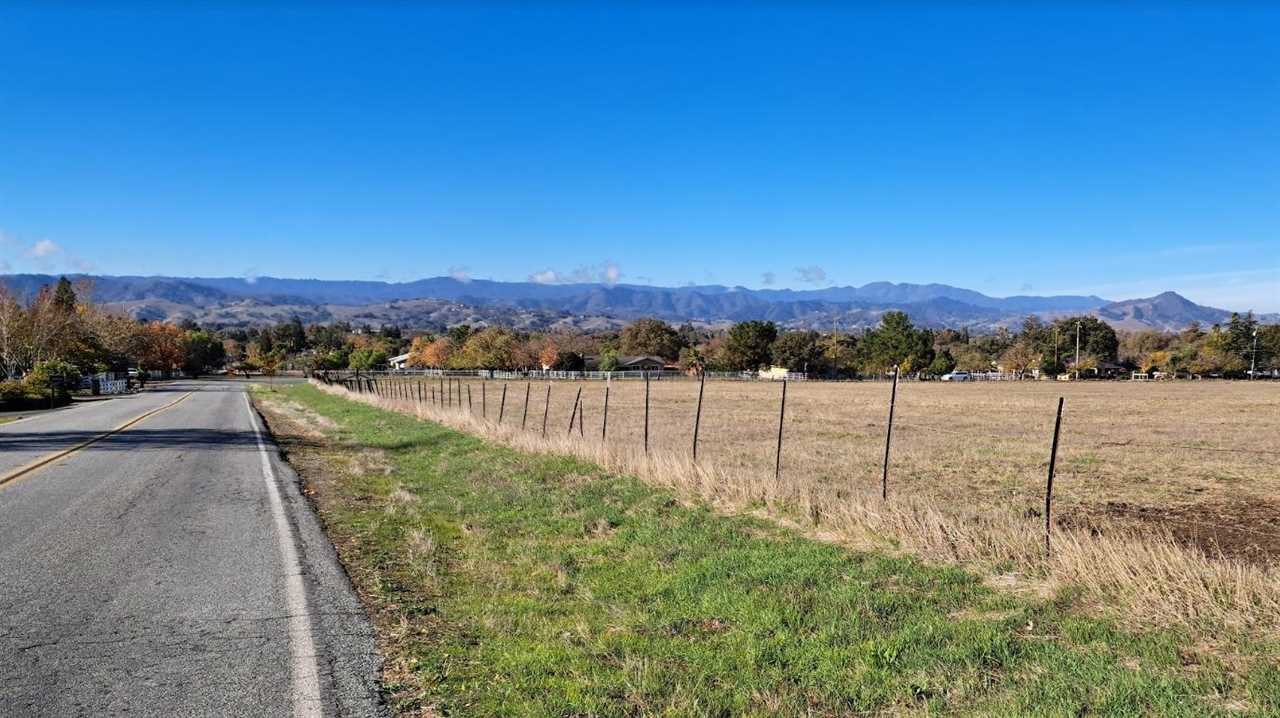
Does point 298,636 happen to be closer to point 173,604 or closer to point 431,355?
point 173,604

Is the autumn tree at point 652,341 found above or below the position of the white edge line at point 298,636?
below

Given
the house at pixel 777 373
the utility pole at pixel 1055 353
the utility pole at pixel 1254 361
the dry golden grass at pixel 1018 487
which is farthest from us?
the utility pole at pixel 1055 353

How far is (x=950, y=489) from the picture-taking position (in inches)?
593

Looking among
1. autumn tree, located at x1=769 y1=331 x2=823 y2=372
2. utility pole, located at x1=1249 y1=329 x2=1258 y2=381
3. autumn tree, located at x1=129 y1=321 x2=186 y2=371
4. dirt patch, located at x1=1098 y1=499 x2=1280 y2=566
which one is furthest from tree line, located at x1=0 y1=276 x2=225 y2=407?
utility pole, located at x1=1249 y1=329 x2=1258 y2=381

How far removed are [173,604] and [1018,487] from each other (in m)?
13.3

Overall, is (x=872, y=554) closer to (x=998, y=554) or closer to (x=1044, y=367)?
(x=998, y=554)

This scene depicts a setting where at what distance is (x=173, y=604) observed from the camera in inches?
284

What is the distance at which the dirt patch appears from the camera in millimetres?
9664

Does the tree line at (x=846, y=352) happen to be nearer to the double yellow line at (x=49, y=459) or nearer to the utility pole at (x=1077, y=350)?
the utility pole at (x=1077, y=350)

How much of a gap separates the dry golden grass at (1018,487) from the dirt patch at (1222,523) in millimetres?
75

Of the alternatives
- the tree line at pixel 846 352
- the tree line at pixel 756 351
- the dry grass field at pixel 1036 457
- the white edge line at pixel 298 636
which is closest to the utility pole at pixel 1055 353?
the tree line at pixel 846 352

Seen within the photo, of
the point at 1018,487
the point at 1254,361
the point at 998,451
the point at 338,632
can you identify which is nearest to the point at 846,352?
the point at 1254,361

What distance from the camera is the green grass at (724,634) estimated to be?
5.19 meters

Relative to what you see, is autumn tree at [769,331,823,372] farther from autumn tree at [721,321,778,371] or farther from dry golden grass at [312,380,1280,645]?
dry golden grass at [312,380,1280,645]
